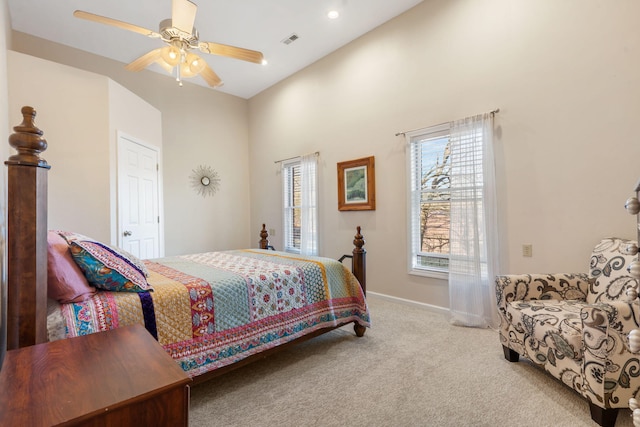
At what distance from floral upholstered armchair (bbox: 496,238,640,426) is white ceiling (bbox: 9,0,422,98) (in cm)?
334

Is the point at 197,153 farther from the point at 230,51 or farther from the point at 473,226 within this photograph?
the point at 473,226

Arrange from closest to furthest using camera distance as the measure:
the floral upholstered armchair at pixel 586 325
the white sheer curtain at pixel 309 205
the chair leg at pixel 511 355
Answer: the floral upholstered armchair at pixel 586 325 → the chair leg at pixel 511 355 → the white sheer curtain at pixel 309 205

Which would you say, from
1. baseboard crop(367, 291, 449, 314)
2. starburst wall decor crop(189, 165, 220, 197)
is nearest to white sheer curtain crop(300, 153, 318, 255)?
baseboard crop(367, 291, 449, 314)

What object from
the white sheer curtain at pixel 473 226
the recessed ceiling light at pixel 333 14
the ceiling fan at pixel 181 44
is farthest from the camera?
the recessed ceiling light at pixel 333 14

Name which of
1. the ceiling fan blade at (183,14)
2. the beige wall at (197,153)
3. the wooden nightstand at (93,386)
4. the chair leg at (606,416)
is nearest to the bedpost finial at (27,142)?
the wooden nightstand at (93,386)

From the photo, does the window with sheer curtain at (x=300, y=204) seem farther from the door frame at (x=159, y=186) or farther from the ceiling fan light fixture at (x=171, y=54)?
the ceiling fan light fixture at (x=171, y=54)

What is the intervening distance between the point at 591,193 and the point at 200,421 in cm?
333

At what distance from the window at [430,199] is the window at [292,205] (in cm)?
215

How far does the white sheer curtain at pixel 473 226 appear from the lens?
305 centimetres

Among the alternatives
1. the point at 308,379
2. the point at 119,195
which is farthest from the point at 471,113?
the point at 119,195

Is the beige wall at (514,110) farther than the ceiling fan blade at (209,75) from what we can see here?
No

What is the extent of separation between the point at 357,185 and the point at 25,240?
3593 millimetres

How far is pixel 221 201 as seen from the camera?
596cm

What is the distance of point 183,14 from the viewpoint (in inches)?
96.2
